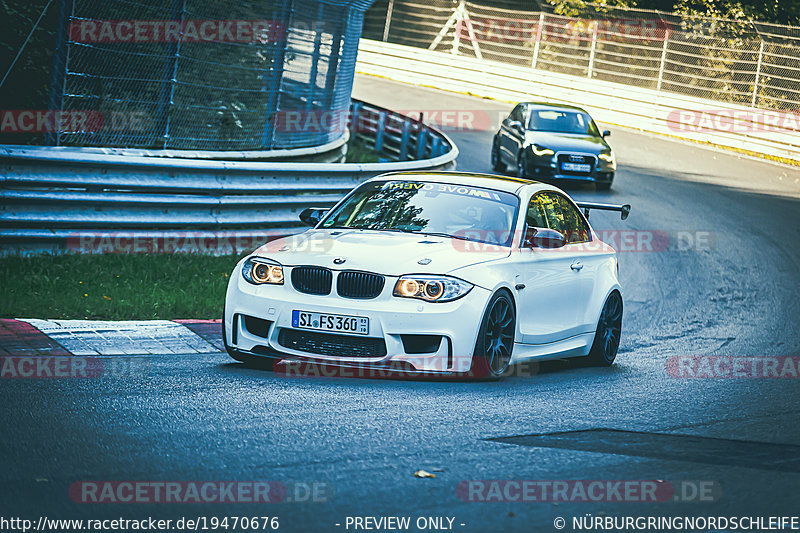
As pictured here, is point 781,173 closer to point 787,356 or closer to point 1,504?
point 787,356

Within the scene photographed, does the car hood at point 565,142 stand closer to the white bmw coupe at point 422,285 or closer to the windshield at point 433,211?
the white bmw coupe at point 422,285

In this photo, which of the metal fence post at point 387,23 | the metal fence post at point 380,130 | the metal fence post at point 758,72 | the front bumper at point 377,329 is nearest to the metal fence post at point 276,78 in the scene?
the front bumper at point 377,329

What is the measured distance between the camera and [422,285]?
7.54 m

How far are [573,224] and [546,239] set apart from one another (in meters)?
1.18

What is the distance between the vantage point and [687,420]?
7.09 metres

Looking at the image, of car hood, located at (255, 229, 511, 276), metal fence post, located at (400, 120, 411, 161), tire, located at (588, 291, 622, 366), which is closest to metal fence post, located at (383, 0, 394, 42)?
metal fence post, located at (400, 120, 411, 161)

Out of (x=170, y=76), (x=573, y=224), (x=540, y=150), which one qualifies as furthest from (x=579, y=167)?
(x=573, y=224)

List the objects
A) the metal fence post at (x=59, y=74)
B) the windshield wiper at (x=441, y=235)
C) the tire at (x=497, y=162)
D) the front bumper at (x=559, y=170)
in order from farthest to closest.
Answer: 1. the tire at (x=497, y=162)
2. the front bumper at (x=559, y=170)
3. the metal fence post at (x=59, y=74)
4. the windshield wiper at (x=441, y=235)

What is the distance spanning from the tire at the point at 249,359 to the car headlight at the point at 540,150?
1414 cm

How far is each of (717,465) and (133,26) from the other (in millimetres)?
8452

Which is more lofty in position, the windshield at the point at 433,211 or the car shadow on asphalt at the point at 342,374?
the windshield at the point at 433,211

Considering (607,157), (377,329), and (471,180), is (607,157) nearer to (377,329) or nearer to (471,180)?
(471,180)

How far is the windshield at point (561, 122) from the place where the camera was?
22.5 metres

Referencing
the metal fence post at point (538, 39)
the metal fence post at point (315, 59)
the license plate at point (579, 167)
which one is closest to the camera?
the metal fence post at point (315, 59)
